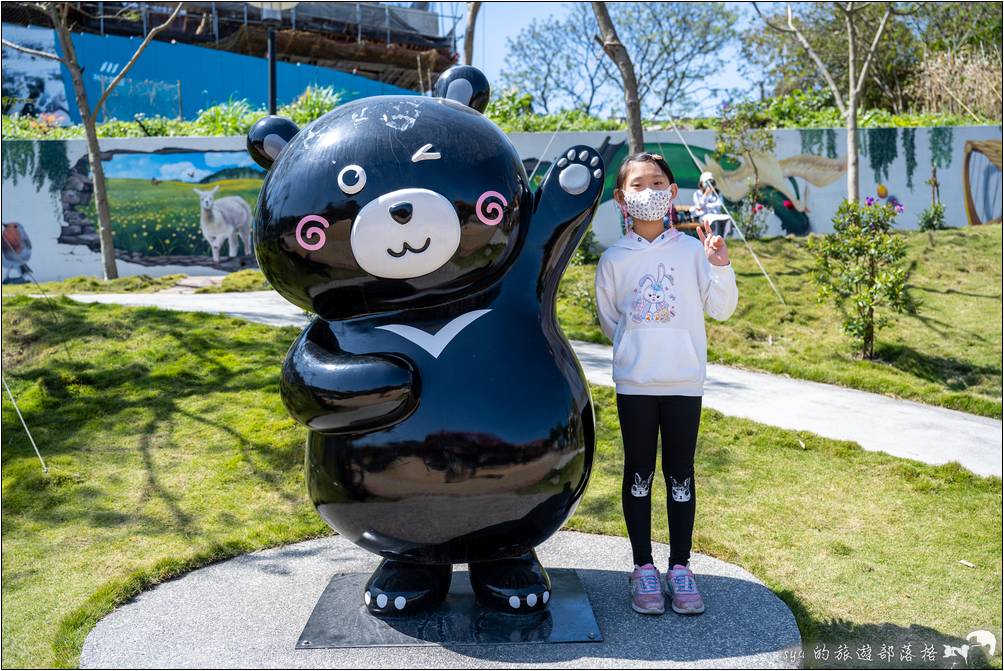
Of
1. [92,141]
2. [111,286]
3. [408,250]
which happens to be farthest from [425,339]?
[92,141]

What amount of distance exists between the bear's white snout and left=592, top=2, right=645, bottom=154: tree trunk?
6854mm

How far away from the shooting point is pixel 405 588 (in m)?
3.08

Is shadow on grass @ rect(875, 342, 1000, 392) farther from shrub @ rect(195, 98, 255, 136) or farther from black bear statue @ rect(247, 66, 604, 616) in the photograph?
shrub @ rect(195, 98, 255, 136)

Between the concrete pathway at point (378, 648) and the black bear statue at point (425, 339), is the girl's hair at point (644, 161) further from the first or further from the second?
the concrete pathway at point (378, 648)

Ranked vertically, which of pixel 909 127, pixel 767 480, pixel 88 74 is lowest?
pixel 767 480

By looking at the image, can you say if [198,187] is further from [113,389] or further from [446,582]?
[446,582]

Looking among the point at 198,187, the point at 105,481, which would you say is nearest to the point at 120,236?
the point at 198,187

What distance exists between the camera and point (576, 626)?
3021 millimetres

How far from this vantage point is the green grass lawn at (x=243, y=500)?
3.52 m

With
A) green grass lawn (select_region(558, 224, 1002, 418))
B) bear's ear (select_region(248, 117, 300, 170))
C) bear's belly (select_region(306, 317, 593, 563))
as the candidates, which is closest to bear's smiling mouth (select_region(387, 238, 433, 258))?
bear's belly (select_region(306, 317, 593, 563))

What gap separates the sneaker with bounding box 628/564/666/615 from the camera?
3.13m

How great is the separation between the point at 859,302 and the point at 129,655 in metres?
6.51

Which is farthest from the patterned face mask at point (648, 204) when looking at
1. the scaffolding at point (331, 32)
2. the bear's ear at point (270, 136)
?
the scaffolding at point (331, 32)

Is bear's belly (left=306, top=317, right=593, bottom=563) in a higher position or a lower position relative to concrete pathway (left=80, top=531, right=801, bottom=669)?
higher
